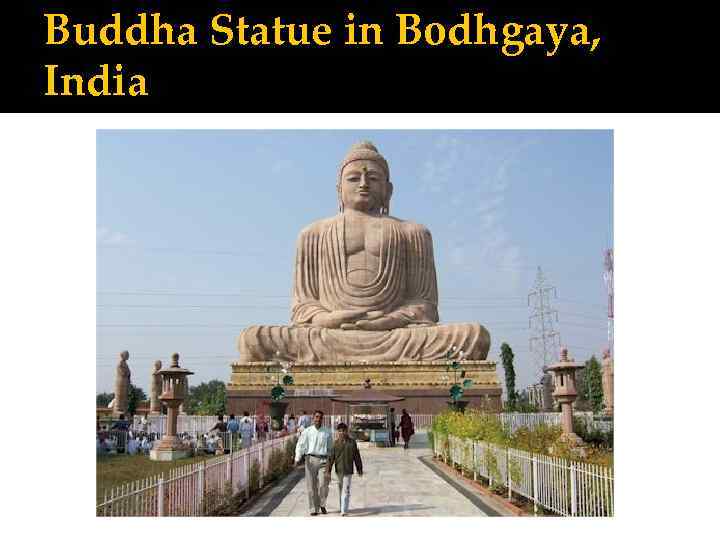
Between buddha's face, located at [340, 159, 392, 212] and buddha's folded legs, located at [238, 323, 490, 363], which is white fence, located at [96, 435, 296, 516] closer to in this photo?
buddha's folded legs, located at [238, 323, 490, 363]

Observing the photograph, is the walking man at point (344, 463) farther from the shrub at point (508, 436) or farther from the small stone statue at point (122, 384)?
the small stone statue at point (122, 384)

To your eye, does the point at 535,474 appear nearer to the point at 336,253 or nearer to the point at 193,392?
the point at 336,253

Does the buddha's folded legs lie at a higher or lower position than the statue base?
higher

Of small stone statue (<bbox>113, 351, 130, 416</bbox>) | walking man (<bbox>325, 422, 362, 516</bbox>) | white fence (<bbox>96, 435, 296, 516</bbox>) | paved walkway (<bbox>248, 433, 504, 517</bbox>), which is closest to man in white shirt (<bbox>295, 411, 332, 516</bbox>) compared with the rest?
walking man (<bbox>325, 422, 362, 516</bbox>)

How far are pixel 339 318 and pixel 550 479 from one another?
65.2ft

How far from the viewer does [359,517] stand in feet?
26.3

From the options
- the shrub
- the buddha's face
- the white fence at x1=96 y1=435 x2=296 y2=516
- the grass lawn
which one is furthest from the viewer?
the buddha's face

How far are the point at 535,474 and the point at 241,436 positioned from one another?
8.39 meters

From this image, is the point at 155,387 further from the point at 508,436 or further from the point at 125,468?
the point at 508,436

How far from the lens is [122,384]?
1083 inches

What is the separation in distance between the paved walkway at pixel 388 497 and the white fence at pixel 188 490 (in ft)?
1.45

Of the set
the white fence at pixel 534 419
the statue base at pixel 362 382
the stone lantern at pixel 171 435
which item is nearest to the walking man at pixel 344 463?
the stone lantern at pixel 171 435

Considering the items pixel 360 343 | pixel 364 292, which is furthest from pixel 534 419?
pixel 364 292

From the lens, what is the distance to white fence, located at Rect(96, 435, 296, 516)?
685 cm
